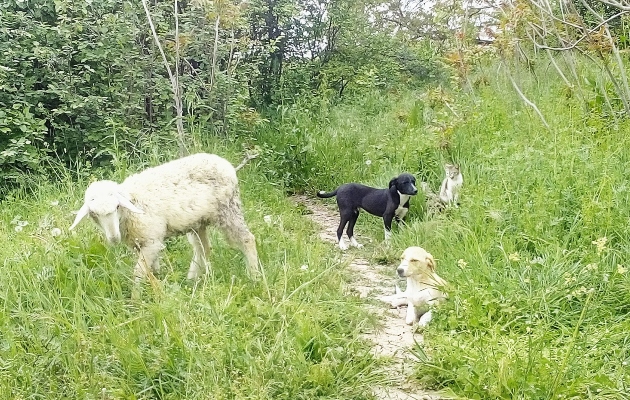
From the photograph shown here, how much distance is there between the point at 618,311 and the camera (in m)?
3.94

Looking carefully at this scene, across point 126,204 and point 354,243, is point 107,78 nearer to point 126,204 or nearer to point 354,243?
point 354,243

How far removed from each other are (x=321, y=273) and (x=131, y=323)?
4.85 feet

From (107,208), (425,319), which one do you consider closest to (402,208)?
(425,319)

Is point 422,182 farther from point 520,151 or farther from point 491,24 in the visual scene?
point 491,24

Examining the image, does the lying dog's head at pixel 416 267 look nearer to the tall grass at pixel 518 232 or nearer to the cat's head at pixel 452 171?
the tall grass at pixel 518 232

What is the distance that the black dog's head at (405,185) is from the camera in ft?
20.4

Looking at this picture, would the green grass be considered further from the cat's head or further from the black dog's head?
the black dog's head

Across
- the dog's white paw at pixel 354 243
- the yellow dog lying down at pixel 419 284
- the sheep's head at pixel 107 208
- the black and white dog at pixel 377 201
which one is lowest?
the dog's white paw at pixel 354 243

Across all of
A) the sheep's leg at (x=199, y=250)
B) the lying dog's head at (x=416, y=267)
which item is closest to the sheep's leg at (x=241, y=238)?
the sheep's leg at (x=199, y=250)

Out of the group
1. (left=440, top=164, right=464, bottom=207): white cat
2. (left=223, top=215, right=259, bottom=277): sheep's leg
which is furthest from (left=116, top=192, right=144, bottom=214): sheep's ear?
(left=440, top=164, right=464, bottom=207): white cat

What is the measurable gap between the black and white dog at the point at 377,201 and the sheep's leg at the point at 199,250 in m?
1.70

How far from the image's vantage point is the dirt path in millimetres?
3479

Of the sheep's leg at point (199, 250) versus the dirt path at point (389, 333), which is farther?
the sheep's leg at point (199, 250)

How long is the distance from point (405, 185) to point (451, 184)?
498mm
